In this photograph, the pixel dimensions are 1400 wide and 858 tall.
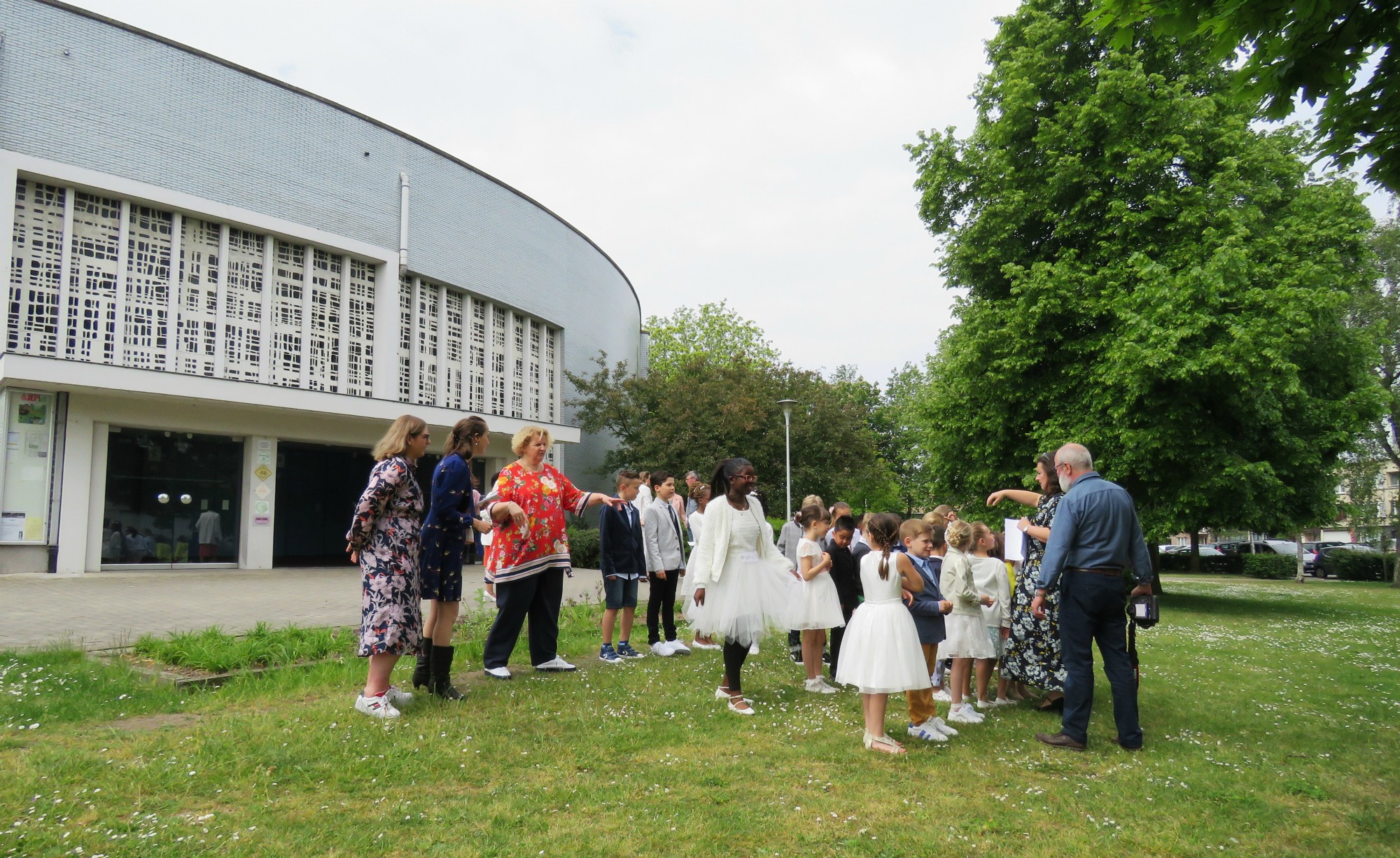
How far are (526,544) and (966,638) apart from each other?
12.1ft

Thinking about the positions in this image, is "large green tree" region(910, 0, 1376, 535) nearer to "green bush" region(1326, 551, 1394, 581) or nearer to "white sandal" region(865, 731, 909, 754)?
"white sandal" region(865, 731, 909, 754)

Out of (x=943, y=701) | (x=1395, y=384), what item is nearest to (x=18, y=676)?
(x=943, y=701)

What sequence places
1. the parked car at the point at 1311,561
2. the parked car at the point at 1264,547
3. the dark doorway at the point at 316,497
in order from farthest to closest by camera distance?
1. the parked car at the point at 1264,547
2. the parked car at the point at 1311,561
3. the dark doorway at the point at 316,497

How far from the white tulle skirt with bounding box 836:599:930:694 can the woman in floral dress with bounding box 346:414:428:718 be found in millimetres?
3063

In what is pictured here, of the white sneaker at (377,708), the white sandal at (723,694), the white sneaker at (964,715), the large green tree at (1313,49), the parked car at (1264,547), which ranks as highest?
the large green tree at (1313,49)

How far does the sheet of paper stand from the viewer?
272 inches

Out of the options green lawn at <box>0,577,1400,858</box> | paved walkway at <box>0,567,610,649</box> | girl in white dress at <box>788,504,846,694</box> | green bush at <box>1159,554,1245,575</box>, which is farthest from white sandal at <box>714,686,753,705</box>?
green bush at <box>1159,554,1245,575</box>

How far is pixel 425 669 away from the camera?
644cm

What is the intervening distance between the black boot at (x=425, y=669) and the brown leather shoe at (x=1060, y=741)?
4.57m

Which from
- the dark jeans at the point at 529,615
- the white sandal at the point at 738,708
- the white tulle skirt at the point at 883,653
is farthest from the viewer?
the dark jeans at the point at 529,615

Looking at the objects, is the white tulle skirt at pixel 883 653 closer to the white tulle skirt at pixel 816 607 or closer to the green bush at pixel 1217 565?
the white tulle skirt at pixel 816 607

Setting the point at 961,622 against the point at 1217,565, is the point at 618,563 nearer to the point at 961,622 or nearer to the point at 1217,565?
the point at 961,622

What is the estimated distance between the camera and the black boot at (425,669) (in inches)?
252

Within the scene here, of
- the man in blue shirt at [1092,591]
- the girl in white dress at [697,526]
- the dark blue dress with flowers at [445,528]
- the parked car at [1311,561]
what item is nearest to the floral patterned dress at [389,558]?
the dark blue dress with flowers at [445,528]
